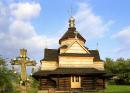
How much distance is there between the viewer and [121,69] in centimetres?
8519

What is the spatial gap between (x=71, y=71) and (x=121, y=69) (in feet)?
122

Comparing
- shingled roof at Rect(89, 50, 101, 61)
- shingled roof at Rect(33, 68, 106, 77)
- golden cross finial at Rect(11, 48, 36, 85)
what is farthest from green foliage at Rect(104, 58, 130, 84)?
golden cross finial at Rect(11, 48, 36, 85)

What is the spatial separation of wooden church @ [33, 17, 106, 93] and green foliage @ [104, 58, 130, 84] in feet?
92.7

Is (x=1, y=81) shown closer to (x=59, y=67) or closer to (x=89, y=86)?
(x=59, y=67)

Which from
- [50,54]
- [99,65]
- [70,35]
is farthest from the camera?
[70,35]

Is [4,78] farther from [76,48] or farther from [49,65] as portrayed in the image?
[76,48]

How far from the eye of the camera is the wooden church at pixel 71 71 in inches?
1972

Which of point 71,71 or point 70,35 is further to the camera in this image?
point 70,35

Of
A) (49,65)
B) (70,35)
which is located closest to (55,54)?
(49,65)

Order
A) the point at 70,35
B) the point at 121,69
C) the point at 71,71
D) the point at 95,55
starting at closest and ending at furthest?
1. the point at 71,71
2. the point at 70,35
3. the point at 95,55
4. the point at 121,69

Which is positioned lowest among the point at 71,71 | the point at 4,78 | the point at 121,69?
the point at 4,78

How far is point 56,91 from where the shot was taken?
1892 inches

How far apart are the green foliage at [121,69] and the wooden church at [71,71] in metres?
28.3

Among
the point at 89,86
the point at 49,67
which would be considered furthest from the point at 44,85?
the point at 89,86
